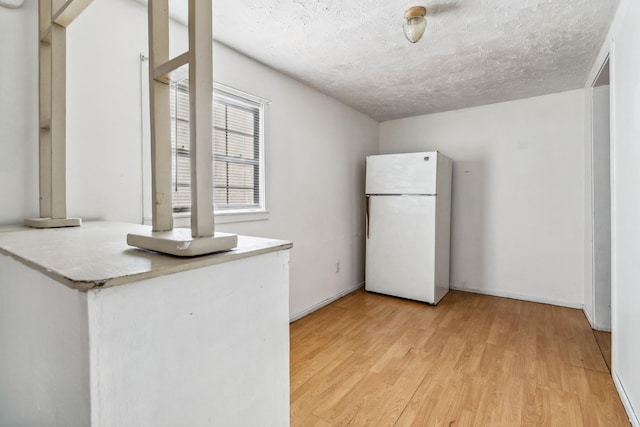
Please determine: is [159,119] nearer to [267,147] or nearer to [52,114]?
[52,114]

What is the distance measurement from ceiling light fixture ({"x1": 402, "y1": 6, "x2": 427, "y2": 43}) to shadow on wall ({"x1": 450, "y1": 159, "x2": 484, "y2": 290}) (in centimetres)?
233

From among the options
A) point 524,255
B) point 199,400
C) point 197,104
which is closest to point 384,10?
point 197,104

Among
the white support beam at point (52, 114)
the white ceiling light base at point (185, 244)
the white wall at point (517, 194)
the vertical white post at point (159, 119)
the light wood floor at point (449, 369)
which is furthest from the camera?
the white wall at point (517, 194)

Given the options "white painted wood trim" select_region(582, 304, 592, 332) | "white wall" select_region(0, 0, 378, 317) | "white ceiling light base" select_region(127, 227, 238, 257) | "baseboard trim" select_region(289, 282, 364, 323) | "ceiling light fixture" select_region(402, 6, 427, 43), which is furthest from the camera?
"baseboard trim" select_region(289, 282, 364, 323)

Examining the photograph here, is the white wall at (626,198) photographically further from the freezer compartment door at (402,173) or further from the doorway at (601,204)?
the freezer compartment door at (402,173)

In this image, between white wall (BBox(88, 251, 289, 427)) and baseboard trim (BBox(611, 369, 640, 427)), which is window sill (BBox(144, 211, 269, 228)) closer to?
white wall (BBox(88, 251, 289, 427))

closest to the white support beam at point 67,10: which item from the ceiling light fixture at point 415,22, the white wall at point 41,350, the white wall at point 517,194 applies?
the white wall at point 41,350

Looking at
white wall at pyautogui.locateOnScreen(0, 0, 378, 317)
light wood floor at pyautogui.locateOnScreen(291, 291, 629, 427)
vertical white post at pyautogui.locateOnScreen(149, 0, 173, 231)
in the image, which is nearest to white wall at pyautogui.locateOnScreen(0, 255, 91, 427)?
vertical white post at pyautogui.locateOnScreen(149, 0, 173, 231)

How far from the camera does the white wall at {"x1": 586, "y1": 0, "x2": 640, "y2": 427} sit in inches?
60.2

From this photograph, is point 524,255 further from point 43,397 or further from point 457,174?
point 43,397

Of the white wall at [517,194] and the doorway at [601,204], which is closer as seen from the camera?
the doorway at [601,204]

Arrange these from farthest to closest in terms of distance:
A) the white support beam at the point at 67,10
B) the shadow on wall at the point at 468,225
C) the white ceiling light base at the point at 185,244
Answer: the shadow on wall at the point at 468,225
the white support beam at the point at 67,10
the white ceiling light base at the point at 185,244

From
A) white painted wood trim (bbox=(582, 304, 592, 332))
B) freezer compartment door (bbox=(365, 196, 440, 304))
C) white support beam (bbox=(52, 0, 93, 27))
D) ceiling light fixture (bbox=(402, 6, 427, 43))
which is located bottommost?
white painted wood trim (bbox=(582, 304, 592, 332))

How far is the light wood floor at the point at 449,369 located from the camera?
5.49 ft
